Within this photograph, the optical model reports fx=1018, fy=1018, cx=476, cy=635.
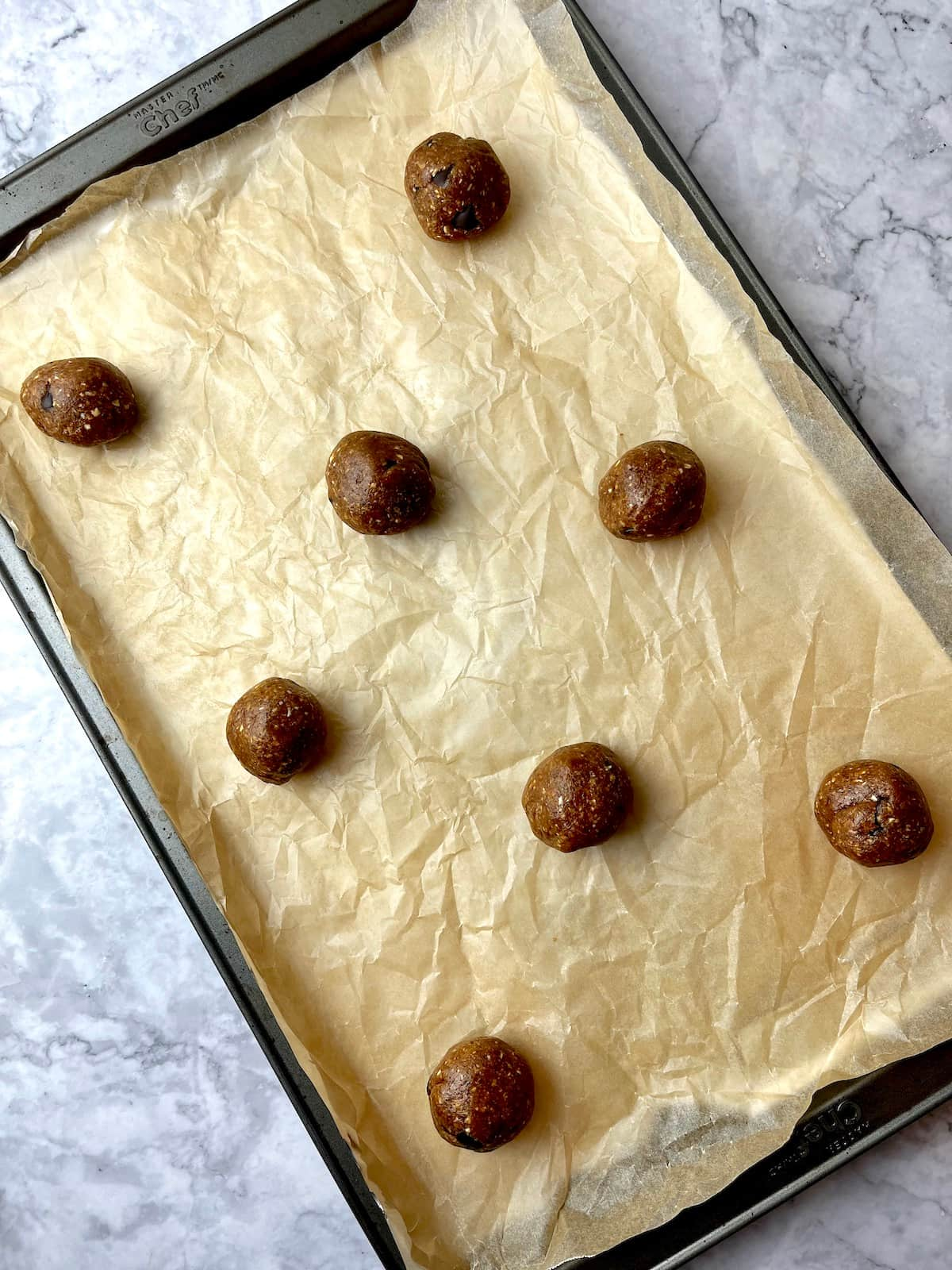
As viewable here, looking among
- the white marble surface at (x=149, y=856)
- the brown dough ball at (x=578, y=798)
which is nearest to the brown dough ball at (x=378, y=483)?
the brown dough ball at (x=578, y=798)

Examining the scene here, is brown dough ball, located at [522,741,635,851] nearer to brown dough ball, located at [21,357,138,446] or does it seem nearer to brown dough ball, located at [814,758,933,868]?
brown dough ball, located at [814,758,933,868]

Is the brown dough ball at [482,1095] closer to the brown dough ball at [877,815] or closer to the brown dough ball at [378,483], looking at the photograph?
the brown dough ball at [877,815]

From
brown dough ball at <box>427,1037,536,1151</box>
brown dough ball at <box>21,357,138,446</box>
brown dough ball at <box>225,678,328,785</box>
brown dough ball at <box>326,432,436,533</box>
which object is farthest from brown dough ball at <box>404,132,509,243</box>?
brown dough ball at <box>427,1037,536,1151</box>

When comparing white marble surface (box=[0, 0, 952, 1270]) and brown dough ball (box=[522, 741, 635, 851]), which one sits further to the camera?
white marble surface (box=[0, 0, 952, 1270])

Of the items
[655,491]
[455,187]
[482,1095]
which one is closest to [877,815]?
[655,491]

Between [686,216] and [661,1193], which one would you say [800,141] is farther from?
[661,1193]

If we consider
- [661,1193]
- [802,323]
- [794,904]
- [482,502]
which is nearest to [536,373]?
[482,502]

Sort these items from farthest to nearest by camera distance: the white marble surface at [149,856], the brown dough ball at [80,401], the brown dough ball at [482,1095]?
the white marble surface at [149,856], the brown dough ball at [80,401], the brown dough ball at [482,1095]
